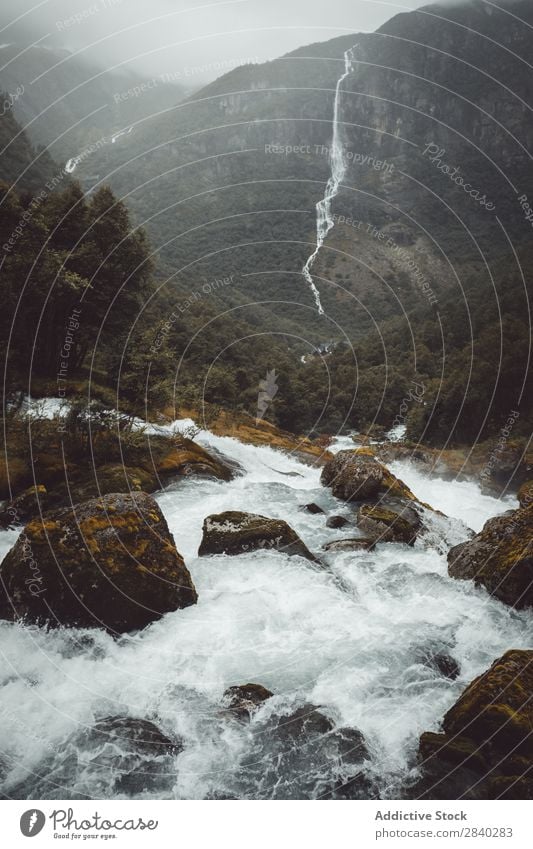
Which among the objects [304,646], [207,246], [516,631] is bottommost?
[304,646]

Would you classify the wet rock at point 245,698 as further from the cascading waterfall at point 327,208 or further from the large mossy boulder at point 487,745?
the cascading waterfall at point 327,208

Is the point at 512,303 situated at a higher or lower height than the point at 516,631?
higher

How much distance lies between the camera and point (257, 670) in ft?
29.6

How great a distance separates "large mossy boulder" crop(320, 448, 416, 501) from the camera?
21.1m

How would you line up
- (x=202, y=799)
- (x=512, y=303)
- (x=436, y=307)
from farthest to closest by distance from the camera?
(x=436, y=307) → (x=512, y=303) → (x=202, y=799)

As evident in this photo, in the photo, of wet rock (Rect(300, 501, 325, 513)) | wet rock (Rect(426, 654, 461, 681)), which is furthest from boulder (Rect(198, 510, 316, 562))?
wet rock (Rect(426, 654, 461, 681))

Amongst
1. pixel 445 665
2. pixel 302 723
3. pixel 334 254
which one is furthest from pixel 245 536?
pixel 334 254

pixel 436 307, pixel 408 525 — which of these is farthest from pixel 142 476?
pixel 436 307

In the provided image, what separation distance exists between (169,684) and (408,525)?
11.1 m

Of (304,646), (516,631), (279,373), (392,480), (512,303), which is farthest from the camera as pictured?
(512,303)

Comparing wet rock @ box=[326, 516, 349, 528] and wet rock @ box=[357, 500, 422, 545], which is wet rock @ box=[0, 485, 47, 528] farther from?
wet rock @ box=[357, 500, 422, 545]

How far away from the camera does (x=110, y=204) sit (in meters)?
25.5

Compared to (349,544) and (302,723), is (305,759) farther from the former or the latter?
(349,544)

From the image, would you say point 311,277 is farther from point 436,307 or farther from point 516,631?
point 516,631
